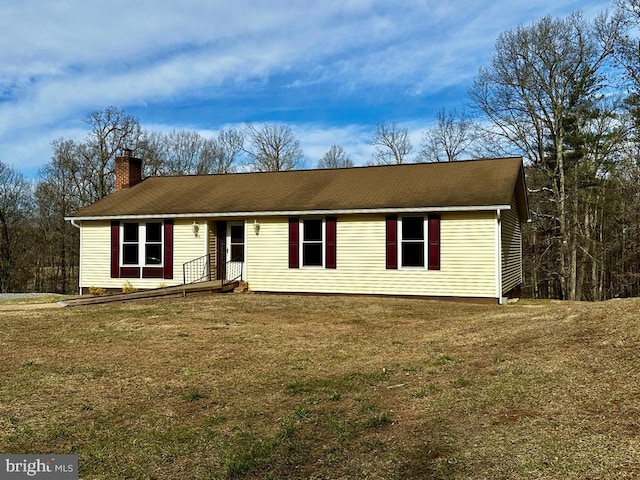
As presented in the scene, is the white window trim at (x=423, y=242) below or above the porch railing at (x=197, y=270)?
above

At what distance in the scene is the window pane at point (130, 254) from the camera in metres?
17.7

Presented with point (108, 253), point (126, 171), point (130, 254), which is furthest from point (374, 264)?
point (126, 171)

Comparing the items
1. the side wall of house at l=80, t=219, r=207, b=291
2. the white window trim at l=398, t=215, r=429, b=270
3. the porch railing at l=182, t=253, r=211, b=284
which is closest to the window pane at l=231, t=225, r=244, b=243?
the side wall of house at l=80, t=219, r=207, b=291

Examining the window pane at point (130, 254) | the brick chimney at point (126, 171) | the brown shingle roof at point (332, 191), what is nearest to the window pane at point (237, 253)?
the brown shingle roof at point (332, 191)

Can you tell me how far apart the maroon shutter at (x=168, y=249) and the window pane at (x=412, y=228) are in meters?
7.82

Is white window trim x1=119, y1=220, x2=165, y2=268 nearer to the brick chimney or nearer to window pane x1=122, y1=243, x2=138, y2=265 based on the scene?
window pane x1=122, y1=243, x2=138, y2=265

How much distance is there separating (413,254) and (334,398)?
9.79 metres

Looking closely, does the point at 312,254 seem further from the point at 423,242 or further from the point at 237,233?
the point at 423,242

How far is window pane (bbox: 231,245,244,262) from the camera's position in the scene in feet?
56.1

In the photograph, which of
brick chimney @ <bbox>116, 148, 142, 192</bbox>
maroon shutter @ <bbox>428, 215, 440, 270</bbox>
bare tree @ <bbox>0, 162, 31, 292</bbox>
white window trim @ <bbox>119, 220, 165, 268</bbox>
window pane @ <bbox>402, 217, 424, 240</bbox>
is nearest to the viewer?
maroon shutter @ <bbox>428, 215, 440, 270</bbox>

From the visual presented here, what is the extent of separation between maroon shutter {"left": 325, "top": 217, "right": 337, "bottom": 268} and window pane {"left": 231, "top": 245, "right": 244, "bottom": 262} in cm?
318

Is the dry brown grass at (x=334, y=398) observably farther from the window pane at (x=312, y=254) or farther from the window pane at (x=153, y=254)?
the window pane at (x=153, y=254)

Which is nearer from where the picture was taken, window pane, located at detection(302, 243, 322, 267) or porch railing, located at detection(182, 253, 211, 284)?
window pane, located at detection(302, 243, 322, 267)

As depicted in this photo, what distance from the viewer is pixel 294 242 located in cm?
1599
